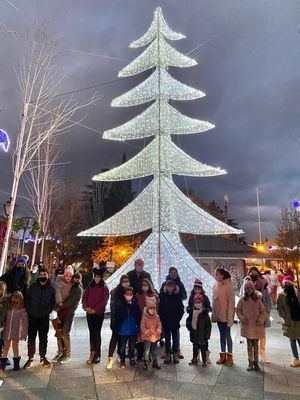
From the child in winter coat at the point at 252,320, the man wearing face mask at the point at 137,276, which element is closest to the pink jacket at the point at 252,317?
the child in winter coat at the point at 252,320

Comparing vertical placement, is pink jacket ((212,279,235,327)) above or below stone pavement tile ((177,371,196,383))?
above

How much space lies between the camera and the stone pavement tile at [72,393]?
14.4 ft

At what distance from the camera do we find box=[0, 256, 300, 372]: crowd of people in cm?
561

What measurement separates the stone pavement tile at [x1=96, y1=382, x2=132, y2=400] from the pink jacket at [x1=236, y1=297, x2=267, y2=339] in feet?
7.47

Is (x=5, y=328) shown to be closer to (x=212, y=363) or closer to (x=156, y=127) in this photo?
(x=212, y=363)

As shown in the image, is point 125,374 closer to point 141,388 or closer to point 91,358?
point 141,388

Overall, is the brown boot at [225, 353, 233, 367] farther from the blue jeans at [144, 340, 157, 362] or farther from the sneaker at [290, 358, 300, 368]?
the blue jeans at [144, 340, 157, 362]

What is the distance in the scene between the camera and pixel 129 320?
19.0ft

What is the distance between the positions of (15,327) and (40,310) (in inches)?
18.5

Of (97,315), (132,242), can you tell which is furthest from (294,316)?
(132,242)

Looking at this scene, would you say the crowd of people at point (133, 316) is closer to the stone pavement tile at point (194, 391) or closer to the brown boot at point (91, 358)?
the brown boot at point (91, 358)

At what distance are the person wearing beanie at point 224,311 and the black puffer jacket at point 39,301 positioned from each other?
2.94 m

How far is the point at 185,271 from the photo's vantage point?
1023 centimetres

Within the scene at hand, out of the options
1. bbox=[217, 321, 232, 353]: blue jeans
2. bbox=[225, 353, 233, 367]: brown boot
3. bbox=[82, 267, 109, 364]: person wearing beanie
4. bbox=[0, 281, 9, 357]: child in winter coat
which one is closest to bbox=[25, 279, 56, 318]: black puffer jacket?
bbox=[0, 281, 9, 357]: child in winter coat
